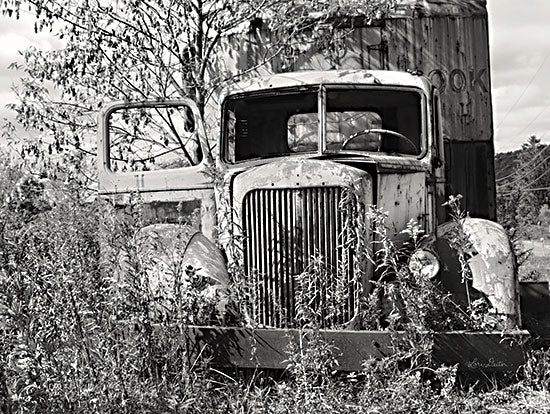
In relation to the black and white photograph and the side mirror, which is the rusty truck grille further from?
the side mirror

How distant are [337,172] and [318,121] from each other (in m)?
1.18

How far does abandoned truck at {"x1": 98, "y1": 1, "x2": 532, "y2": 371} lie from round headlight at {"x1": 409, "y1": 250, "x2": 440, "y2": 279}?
2 centimetres

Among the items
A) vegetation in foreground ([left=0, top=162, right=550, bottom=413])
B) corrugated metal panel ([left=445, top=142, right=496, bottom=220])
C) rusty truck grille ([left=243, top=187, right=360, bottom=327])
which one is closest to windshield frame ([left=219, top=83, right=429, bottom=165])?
rusty truck grille ([left=243, top=187, right=360, bottom=327])

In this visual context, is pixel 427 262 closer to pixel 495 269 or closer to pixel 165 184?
pixel 495 269

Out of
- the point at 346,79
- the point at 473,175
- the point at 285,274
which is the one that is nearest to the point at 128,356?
the point at 285,274

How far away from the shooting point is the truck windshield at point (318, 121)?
20.7 feet

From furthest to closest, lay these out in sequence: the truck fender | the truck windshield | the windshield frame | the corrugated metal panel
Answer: the corrugated metal panel < the truck windshield < the windshield frame < the truck fender

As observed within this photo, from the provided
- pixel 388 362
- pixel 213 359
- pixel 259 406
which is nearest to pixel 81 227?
pixel 213 359

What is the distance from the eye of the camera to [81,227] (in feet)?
14.8

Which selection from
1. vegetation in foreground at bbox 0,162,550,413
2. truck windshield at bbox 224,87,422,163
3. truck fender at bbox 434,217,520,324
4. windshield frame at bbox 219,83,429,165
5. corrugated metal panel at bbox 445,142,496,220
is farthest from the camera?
corrugated metal panel at bbox 445,142,496,220

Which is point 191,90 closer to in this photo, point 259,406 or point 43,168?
point 43,168

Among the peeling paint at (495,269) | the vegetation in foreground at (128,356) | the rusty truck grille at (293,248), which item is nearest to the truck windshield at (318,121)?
the rusty truck grille at (293,248)

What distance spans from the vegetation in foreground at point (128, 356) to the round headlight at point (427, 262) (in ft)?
0.95

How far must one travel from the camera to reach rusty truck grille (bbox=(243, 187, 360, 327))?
4.89 m
